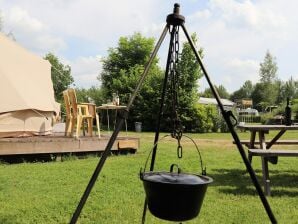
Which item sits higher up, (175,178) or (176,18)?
(176,18)

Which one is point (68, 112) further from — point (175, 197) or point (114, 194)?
point (175, 197)

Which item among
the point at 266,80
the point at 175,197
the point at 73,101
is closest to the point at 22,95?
the point at 73,101

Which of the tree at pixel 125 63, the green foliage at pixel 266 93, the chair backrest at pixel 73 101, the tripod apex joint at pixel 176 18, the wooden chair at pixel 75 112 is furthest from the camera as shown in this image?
the green foliage at pixel 266 93

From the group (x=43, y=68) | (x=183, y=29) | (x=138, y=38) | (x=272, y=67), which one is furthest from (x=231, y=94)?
(x=183, y=29)

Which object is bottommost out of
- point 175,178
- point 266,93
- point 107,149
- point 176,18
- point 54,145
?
point 54,145

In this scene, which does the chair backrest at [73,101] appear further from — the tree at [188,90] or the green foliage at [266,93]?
the green foliage at [266,93]

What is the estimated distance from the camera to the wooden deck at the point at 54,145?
6930mm

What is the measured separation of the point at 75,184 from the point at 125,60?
26.8 meters

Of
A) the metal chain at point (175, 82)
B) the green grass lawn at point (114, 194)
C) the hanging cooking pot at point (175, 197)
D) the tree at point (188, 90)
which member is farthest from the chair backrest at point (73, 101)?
the tree at point (188, 90)

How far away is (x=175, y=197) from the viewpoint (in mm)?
2289

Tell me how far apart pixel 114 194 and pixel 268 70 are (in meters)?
61.0

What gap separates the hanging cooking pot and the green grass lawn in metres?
1.27

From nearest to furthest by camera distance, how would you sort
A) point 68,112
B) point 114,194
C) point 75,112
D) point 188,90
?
point 114,194
point 75,112
point 68,112
point 188,90

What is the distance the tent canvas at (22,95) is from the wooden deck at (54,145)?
73 cm
